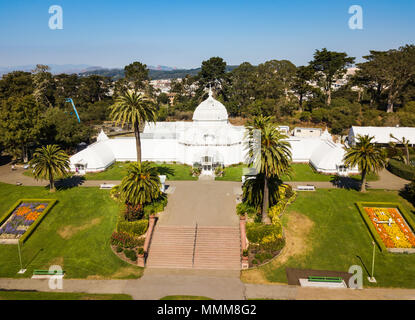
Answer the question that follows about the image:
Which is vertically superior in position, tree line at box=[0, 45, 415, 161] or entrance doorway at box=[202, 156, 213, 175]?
tree line at box=[0, 45, 415, 161]

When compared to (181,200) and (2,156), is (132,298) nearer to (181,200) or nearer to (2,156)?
(181,200)

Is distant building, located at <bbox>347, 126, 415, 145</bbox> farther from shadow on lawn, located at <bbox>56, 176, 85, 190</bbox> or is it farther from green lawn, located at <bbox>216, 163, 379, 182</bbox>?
shadow on lawn, located at <bbox>56, 176, 85, 190</bbox>

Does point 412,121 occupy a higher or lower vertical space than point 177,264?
higher

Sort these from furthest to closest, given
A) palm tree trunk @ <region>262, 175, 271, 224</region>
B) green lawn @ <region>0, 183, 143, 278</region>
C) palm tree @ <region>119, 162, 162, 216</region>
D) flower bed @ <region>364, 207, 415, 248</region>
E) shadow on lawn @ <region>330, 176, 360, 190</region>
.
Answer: shadow on lawn @ <region>330, 176, 360, 190</region>
palm tree @ <region>119, 162, 162, 216</region>
palm tree trunk @ <region>262, 175, 271, 224</region>
flower bed @ <region>364, 207, 415, 248</region>
green lawn @ <region>0, 183, 143, 278</region>

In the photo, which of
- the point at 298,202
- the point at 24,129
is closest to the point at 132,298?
the point at 298,202

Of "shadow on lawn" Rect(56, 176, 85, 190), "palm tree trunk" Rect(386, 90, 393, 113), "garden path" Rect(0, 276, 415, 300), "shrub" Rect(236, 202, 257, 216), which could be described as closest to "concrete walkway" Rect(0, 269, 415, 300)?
"garden path" Rect(0, 276, 415, 300)
